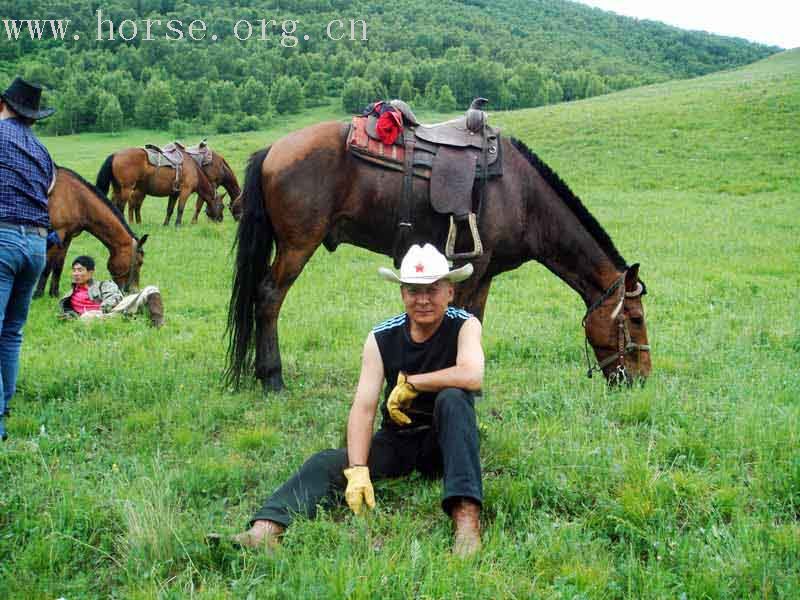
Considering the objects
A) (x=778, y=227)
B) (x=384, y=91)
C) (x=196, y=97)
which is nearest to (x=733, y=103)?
(x=778, y=227)

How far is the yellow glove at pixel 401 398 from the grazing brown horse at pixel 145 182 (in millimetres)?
14576

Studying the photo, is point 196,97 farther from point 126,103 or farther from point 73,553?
point 73,553

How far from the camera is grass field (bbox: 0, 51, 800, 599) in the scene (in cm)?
289

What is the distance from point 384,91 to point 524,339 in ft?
215

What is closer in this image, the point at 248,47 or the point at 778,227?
the point at 778,227

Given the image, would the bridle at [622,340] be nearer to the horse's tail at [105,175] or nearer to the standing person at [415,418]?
the standing person at [415,418]

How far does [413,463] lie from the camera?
156 inches

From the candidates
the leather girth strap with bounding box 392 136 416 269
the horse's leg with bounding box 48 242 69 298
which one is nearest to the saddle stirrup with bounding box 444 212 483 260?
the leather girth strap with bounding box 392 136 416 269

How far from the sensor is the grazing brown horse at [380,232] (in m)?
5.84

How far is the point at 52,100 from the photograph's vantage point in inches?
2232

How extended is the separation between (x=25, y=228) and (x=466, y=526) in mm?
3764

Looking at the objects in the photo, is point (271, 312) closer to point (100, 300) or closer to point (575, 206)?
point (575, 206)

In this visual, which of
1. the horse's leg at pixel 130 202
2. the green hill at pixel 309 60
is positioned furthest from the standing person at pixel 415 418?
the green hill at pixel 309 60

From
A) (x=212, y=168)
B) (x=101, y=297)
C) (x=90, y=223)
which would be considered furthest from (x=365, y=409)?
(x=212, y=168)
